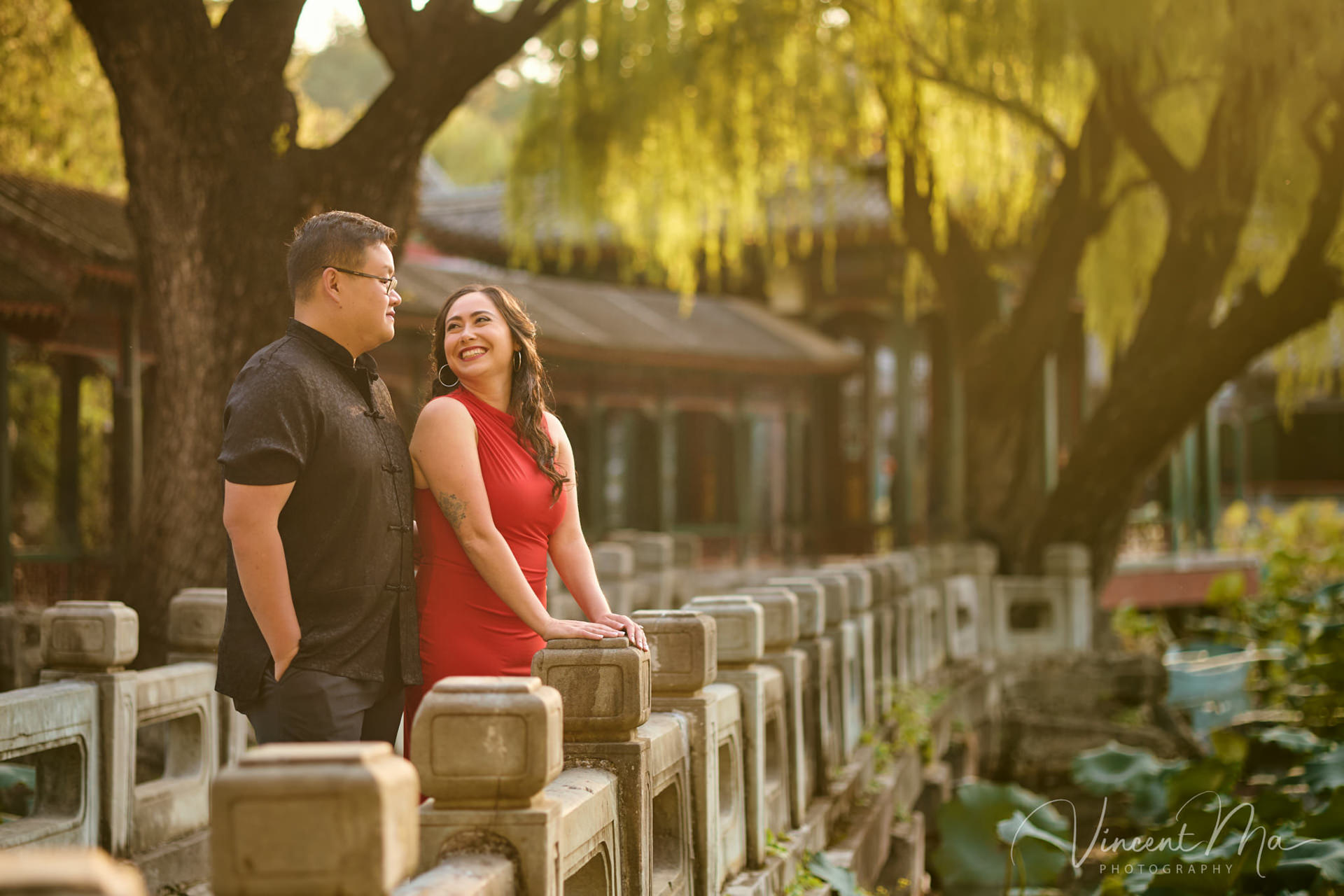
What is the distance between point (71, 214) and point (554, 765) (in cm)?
771

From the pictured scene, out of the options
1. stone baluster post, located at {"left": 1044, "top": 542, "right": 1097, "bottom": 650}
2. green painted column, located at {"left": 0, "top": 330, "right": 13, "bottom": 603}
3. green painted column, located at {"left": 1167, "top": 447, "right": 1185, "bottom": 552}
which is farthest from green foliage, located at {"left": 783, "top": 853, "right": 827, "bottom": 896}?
green painted column, located at {"left": 1167, "top": 447, "right": 1185, "bottom": 552}

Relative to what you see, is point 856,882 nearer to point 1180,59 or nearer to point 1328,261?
point 1328,261

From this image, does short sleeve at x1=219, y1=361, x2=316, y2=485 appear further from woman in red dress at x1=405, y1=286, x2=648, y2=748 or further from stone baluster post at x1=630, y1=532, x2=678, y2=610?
stone baluster post at x1=630, y1=532, x2=678, y2=610

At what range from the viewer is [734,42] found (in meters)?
10.2

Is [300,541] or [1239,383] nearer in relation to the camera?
[300,541]

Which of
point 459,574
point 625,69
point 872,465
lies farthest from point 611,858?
point 872,465

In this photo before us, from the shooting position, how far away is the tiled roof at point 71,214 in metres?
7.97

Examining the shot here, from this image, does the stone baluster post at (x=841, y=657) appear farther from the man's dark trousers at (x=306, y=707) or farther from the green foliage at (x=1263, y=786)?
the man's dark trousers at (x=306, y=707)

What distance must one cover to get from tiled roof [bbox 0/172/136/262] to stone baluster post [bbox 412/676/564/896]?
631 cm

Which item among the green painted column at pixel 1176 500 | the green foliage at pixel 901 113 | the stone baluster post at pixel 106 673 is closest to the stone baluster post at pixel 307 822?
the stone baluster post at pixel 106 673

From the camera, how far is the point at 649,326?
45.1 ft

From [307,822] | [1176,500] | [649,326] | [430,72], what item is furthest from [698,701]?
[1176,500]

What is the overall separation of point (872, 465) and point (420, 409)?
541 inches

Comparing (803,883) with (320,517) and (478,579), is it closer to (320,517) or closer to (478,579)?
(478,579)
